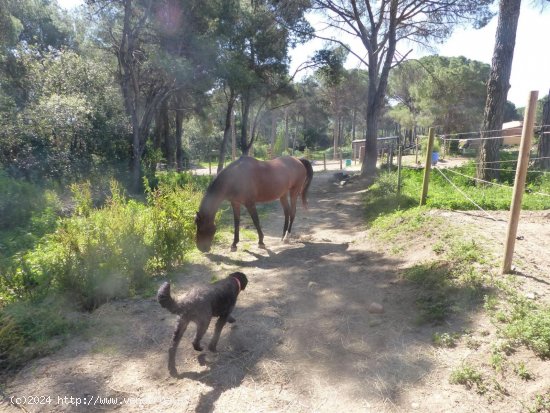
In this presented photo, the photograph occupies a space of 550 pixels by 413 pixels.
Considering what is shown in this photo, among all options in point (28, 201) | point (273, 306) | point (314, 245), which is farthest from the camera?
point (28, 201)

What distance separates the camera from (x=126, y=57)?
13406 mm

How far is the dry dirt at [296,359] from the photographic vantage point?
264 centimetres

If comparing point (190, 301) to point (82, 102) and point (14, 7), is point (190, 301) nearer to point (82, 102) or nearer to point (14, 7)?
point (82, 102)

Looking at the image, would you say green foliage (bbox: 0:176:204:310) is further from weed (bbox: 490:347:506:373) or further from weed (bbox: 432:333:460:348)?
weed (bbox: 490:347:506:373)

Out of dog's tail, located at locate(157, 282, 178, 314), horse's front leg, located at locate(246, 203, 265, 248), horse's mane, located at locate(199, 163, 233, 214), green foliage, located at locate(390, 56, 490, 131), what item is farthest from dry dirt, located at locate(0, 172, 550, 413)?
green foliage, located at locate(390, 56, 490, 131)

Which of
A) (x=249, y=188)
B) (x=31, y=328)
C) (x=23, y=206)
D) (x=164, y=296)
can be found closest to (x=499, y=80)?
(x=249, y=188)

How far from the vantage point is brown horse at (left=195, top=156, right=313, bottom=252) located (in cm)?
575

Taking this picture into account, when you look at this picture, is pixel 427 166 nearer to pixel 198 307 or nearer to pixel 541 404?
pixel 541 404

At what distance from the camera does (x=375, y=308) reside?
3.95 meters

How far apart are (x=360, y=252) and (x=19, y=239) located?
20.8 ft

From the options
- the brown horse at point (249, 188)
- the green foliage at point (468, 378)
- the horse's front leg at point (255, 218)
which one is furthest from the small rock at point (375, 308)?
the horse's front leg at point (255, 218)

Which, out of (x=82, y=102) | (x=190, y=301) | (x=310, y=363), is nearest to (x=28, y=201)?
(x=82, y=102)

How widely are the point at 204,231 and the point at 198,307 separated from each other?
9.01ft

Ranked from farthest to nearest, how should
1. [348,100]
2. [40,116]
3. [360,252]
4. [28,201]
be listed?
1. [348,100]
2. [40,116]
3. [28,201]
4. [360,252]
